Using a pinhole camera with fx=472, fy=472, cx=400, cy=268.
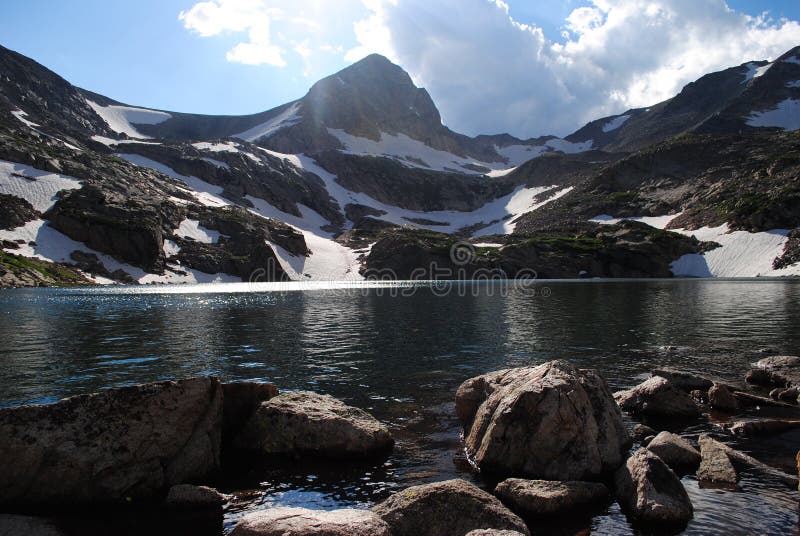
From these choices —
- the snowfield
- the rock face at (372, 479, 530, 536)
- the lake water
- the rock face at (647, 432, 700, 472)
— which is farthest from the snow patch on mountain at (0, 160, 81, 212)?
the snowfield

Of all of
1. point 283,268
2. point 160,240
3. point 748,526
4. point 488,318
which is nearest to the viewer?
point 748,526

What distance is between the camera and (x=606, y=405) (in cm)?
1293

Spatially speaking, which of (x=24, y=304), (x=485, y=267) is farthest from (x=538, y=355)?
(x=485, y=267)

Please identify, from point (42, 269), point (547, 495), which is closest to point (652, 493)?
point (547, 495)

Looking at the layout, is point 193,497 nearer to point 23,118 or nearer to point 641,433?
point 641,433

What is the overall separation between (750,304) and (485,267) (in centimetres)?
9889

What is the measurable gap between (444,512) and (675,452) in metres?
7.34

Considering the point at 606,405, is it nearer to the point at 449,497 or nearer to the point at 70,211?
the point at 449,497

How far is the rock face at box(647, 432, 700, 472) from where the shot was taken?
40.8ft

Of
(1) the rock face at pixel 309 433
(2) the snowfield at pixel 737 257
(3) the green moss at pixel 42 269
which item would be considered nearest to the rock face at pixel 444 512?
(1) the rock face at pixel 309 433

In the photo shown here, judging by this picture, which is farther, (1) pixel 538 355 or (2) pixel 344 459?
(1) pixel 538 355

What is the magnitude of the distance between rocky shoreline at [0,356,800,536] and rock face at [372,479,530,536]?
0.03 m

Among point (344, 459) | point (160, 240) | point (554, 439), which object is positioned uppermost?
point (160, 240)

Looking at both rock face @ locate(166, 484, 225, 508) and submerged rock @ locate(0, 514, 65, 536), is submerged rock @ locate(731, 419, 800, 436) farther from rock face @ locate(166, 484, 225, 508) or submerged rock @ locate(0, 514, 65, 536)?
submerged rock @ locate(0, 514, 65, 536)
